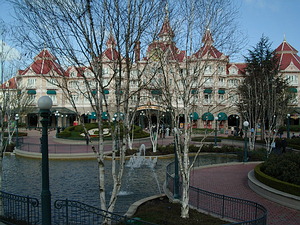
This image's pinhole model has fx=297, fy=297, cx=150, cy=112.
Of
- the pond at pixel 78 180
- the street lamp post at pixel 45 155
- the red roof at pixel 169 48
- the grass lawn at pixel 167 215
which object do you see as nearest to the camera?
the street lamp post at pixel 45 155

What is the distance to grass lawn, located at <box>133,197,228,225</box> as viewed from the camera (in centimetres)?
876

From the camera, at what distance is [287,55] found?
56531 millimetres

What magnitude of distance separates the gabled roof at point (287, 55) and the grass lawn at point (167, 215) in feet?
169

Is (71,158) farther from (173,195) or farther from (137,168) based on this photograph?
(173,195)

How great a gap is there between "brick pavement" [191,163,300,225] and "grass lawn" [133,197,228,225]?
7.01 ft

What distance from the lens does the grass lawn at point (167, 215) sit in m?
8.76

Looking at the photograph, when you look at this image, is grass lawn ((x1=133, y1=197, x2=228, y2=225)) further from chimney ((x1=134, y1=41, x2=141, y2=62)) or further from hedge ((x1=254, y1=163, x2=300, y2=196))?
chimney ((x1=134, y1=41, x2=141, y2=62))

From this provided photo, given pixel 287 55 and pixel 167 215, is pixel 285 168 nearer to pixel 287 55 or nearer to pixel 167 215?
pixel 167 215

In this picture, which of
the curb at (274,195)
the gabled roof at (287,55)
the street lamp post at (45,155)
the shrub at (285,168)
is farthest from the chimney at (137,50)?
the gabled roof at (287,55)

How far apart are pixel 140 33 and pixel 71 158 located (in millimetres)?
17596

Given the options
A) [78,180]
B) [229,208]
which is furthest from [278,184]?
[78,180]

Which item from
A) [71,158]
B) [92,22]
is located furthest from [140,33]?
[71,158]

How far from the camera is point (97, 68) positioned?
295 inches

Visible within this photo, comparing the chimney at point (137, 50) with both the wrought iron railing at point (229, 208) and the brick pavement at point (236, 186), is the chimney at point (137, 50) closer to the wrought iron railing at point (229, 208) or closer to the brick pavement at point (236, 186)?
the wrought iron railing at point (229, 208)
